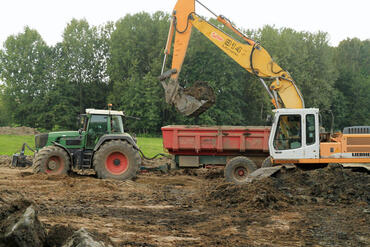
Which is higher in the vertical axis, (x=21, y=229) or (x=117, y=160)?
(x=117, y=160)

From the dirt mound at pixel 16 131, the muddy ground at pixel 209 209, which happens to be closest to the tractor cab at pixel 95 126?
the muddy ground at pixel 209 209

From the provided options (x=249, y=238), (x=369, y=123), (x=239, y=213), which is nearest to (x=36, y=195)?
(x=239, y=213)

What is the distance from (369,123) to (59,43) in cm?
3949

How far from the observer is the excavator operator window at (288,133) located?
1056 cm

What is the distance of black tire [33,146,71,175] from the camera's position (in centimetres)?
1153

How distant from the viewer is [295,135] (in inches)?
418

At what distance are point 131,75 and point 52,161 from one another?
31.3m

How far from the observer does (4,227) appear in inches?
179

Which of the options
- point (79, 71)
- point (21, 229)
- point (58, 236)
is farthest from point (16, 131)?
point (21, 229)

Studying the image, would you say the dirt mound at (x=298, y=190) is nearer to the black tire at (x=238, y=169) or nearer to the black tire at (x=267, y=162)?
the black tire at (x=267, y=162)

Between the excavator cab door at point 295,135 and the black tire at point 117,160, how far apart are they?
161 inches

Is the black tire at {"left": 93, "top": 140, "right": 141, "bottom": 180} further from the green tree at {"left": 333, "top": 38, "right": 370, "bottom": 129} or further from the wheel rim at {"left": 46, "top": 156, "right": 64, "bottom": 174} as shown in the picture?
the green tree at {"left": 333, "top": 38, "right": 370, "bottom": 129}

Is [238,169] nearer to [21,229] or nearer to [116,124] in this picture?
[116,124]

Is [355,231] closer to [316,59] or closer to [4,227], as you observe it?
[4,227]
